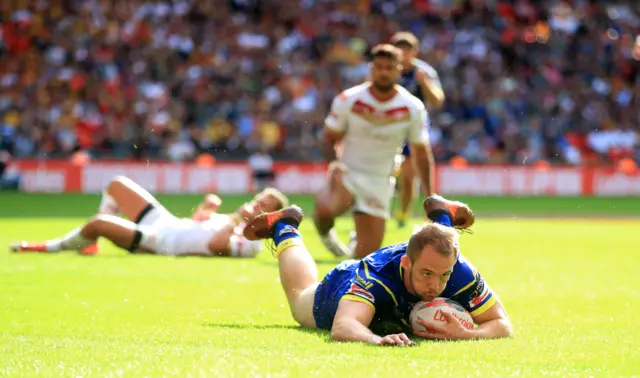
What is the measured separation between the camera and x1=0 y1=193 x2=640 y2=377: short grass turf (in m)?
5.50

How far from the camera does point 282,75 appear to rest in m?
31.1

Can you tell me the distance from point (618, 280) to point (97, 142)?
20.0 m

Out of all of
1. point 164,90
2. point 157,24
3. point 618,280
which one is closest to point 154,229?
point 618,280

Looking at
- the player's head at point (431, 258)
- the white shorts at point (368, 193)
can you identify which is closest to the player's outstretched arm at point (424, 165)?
the white shorts at point (368, 193)

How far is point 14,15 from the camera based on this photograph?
105 feet

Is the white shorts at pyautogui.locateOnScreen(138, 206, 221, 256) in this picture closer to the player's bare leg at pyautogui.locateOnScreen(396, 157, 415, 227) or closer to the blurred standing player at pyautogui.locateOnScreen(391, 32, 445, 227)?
the blurred standing player at pyautogui.locateOnScreen(391, 32, 445, 227)

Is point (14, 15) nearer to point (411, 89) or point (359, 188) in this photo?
point (411, 89)

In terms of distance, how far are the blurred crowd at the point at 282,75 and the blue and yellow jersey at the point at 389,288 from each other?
72.2ft

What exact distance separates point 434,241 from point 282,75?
2548 centimetres

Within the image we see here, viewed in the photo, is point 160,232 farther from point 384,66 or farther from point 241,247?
point 384,66

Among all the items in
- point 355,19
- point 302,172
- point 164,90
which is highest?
point 355,19

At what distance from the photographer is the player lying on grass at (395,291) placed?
6031mm

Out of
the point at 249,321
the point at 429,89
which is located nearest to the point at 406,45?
the point at 429,89

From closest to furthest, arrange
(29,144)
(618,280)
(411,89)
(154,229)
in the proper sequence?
(618,280), (154,229), (411,89), (29,144)
